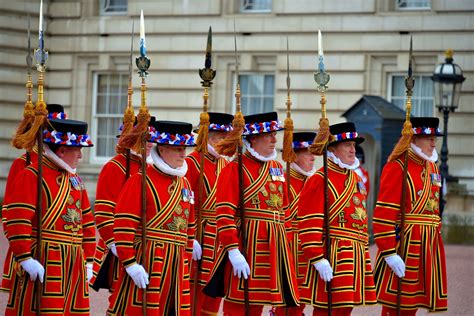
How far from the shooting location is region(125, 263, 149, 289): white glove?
8.66 metres

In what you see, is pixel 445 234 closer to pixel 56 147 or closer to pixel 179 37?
pixel 179 37

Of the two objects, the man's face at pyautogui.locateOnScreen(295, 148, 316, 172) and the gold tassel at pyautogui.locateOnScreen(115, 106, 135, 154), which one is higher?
the gold tassel at pyautogui.locateOnScreen(115, 106, 135, 154)

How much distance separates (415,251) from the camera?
10438 millimetres

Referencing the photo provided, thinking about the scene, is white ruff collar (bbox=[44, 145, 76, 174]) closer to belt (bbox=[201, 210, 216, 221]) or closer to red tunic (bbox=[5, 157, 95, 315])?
red tunic (bbox=[5, 157, 95, 315])

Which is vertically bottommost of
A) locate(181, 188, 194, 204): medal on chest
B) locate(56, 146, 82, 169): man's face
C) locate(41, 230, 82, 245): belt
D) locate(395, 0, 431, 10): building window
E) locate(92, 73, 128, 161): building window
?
locate(41, 230, 82, 245): belt

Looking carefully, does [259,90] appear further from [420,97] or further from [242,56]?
[420,97]

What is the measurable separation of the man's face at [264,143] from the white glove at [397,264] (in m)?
1.30

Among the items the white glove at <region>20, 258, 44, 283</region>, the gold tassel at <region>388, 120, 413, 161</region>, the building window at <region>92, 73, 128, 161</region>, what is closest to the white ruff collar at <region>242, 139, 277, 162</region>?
the gold tassel at <region>388, 120, 413, 161</region>

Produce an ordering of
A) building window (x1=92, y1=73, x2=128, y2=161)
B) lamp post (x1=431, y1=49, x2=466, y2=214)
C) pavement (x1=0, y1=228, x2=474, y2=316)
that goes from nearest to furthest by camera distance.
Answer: pavement (x1=0, y1=228, x2=474, y2=316)
lamp post (x1=431, y1=49, x2=466, y2=214)
building window (x1=92, y1=73, x2=128, y2=161)

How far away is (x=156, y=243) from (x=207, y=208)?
2114 millimetres

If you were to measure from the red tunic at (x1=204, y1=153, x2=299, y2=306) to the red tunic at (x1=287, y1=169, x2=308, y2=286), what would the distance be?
768 millimetres

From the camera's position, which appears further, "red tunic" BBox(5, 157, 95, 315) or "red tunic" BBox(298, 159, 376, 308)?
"red tunic" BBox(298, 159, 376, 308)

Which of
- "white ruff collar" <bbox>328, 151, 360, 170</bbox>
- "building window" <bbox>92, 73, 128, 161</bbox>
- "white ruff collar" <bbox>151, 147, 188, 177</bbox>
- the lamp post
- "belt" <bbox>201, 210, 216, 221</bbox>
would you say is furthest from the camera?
"building window" <bbox>92, 73, 128, 161</bbox>

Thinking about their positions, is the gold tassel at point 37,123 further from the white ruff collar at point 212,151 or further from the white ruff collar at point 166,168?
the white ruff collar at point 212,151
